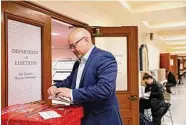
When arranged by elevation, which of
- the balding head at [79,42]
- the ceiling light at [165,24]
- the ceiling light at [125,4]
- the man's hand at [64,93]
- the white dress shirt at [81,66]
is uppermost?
the ceiling light at [165,24]

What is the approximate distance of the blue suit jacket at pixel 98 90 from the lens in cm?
129

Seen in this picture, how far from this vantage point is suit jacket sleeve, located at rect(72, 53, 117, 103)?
1.28 metres

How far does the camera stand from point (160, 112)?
15.0 ft

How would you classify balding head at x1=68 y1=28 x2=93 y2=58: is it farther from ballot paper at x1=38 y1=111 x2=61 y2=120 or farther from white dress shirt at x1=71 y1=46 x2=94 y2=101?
ballot paper at x1=38 y1=111 x2=61 y2=120

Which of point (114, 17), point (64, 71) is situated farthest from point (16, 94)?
point (64, 71)

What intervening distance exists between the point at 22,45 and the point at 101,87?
1.29 m

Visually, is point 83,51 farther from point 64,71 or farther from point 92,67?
point 64,71

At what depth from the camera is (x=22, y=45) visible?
2.34 metres

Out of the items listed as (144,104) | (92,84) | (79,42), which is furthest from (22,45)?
(144,104)

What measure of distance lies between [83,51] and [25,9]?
40.7 inches

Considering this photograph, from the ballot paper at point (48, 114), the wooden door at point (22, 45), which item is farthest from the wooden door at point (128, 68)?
the ballot paper at point (48, 114)

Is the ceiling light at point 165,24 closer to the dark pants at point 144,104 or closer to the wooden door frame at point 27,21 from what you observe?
the dark pants at point 144,104

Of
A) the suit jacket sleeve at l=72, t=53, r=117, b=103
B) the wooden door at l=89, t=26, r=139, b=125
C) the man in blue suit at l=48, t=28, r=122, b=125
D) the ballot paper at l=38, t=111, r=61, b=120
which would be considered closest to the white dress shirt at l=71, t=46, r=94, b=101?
the man in blue suit at l=48, t=28, r=122, b=125

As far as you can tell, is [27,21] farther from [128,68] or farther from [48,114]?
[128,68]
